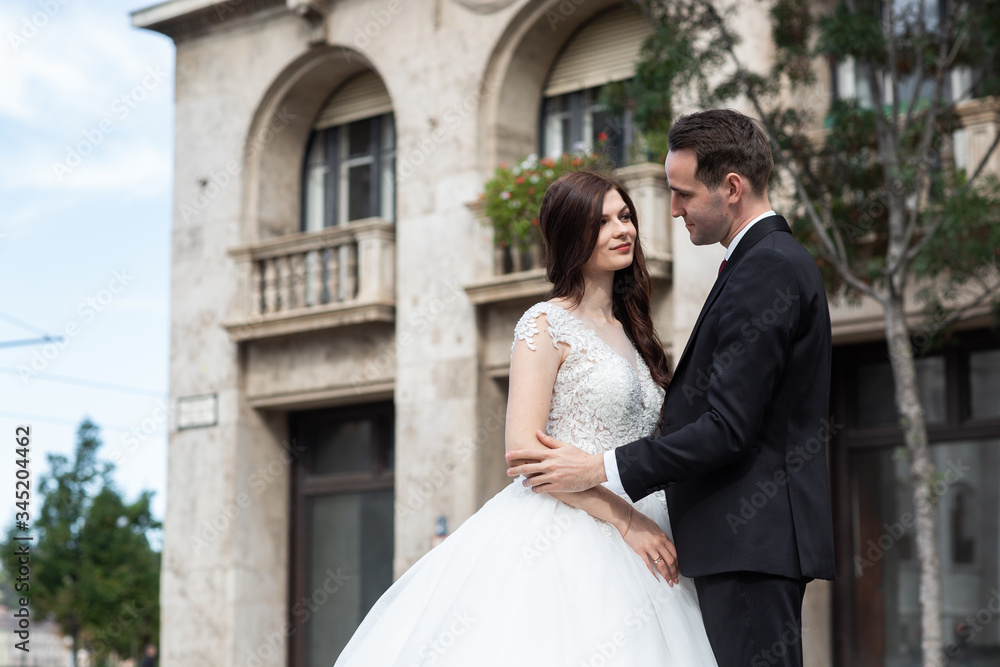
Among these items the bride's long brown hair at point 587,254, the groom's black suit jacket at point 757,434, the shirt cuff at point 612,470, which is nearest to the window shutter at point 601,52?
the bride's long brown hair at point 587,254

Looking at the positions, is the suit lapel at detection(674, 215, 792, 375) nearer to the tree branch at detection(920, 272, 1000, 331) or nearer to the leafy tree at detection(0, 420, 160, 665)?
the tree branch at detection(920, 272, 1000, 331)

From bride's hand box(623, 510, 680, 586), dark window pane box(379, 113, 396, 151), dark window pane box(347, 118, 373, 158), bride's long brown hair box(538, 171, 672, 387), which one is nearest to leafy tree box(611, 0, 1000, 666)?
bride's long brown hair box(538, 171, 672, 387)

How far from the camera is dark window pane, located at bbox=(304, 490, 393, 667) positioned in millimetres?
15109

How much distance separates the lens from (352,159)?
53.0ft

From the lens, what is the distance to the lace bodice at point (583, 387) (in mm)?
3969

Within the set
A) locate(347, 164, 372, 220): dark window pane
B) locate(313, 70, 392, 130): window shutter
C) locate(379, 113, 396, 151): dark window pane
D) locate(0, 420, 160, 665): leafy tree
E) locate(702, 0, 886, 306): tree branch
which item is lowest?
locate(0, 420, 160, 665): leafy tree

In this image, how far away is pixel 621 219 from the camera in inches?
157

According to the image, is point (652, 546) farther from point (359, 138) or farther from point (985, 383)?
point (359, 138)

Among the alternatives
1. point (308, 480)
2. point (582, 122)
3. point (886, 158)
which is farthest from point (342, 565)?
point (886, 158)

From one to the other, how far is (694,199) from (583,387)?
0.77 m

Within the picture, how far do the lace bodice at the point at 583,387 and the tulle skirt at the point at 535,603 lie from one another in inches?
9.0

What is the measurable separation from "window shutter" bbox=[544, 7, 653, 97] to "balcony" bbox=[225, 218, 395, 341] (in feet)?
8.50

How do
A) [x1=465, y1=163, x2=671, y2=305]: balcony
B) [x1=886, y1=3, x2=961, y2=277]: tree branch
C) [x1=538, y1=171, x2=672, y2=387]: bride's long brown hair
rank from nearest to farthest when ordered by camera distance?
[x1=538, y1=171, x2=672, y2=387]: bride's long brown hair → [x1=886, y1=3, x2=961, y2=277]: tree branch → [x1=465, y1=163, x2=671, y2=305]: balcony

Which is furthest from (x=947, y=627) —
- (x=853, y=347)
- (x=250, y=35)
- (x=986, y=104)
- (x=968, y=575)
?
(x=250, y=35)
